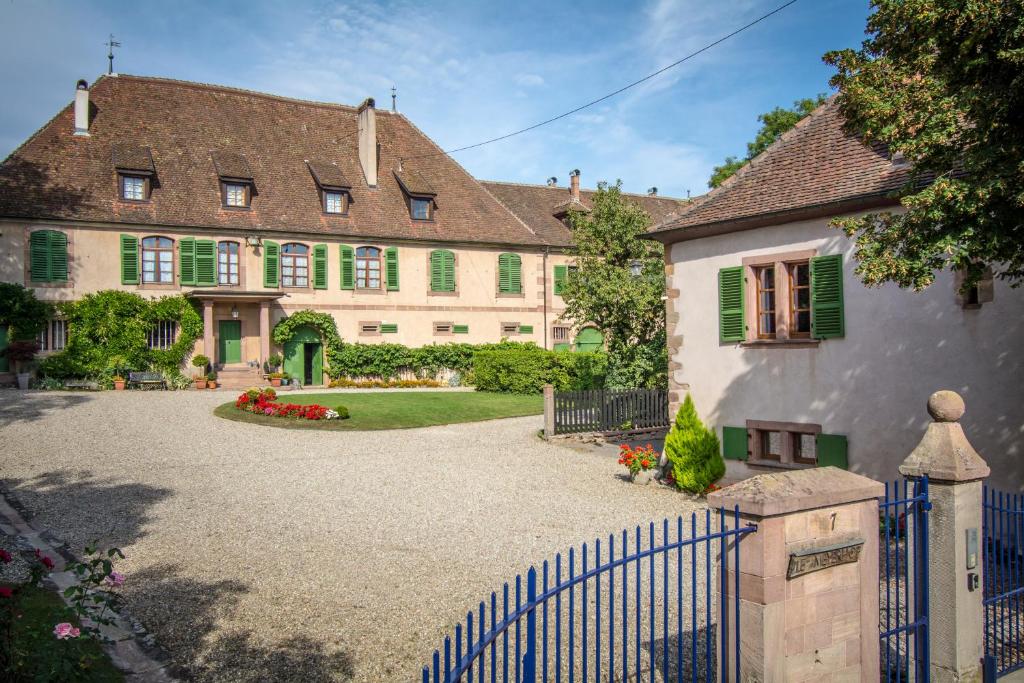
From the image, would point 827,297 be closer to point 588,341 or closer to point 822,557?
point 822,557

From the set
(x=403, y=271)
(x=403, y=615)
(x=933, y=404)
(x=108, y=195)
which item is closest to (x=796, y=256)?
(x=933, y=404)

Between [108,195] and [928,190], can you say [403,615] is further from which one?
[108,195]

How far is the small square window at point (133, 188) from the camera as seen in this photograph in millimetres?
27359

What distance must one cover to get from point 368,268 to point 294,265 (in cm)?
292

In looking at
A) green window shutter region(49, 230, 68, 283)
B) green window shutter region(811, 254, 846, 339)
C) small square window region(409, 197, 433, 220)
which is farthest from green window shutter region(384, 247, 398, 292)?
green window shutter region(811, 254, 846, 339)

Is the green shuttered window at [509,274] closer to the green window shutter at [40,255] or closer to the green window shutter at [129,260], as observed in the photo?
the green window shutter at [129,260]

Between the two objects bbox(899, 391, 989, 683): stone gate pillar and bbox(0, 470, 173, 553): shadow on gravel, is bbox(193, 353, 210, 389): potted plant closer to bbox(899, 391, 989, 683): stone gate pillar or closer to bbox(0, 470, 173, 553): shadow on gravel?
bbox(0, 470, 173, 553): shadow on gravel

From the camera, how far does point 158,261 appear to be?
27562mm

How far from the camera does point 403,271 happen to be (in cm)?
3153

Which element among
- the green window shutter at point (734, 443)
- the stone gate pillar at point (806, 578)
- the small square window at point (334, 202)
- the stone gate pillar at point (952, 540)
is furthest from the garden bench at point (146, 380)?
the stone gate pillar at point (952, 540)

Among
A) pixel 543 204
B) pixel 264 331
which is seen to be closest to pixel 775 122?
pixel 543 204

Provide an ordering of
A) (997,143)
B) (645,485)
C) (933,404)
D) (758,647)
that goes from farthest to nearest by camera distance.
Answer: (645,485)
(997,143)
(933,404)
(758,647)

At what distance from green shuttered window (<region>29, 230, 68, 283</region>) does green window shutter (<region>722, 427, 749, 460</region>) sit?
2329 cm

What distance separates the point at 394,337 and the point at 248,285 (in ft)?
19.8
